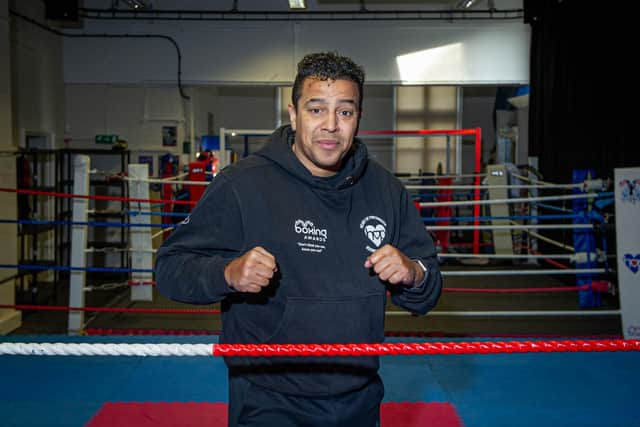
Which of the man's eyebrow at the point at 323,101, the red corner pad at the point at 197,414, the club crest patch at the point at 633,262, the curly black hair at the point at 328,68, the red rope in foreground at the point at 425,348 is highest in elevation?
the curly black hair at the point at 328,68

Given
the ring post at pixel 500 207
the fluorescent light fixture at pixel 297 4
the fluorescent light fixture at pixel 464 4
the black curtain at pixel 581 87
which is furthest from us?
the fluorescent light fixture at pixel 464 4

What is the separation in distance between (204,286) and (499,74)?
8.15 metres

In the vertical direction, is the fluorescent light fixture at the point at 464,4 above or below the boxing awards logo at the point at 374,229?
above

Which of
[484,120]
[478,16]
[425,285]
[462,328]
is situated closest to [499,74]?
[478,16]

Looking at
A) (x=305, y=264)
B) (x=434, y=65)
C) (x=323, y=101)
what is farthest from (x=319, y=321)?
(x=434, y=65)

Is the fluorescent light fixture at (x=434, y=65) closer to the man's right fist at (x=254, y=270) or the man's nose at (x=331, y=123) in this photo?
the man's nose at (x=331, y=123)

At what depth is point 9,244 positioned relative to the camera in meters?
5.08

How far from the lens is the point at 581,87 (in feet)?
20.8

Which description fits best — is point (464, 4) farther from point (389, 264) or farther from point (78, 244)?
point (389, 264)

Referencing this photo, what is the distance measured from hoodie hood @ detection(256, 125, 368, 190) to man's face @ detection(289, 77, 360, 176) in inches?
1.6

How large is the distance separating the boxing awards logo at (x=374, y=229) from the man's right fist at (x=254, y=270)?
30 cm

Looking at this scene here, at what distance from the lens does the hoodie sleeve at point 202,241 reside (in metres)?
1.18

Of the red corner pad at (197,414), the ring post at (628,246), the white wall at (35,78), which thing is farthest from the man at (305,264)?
the white wall at (35,78)

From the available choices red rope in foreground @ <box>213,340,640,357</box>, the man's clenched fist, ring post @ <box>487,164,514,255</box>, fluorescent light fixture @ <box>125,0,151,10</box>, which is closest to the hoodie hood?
the man's clenched fist
